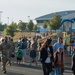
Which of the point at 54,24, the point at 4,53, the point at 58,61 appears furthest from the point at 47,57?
the point at 54,24

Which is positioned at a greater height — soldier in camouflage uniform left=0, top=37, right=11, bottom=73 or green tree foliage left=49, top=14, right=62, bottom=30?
green tree foliage left=49, top=14, right=62, bottom=30

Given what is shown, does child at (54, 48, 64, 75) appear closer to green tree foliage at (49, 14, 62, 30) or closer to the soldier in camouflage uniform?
the soldier in camouflage uniform

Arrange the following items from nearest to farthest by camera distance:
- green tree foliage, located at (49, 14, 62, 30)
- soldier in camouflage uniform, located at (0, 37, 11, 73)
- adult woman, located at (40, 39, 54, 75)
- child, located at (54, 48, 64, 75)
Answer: adult woman, located at (40, 39, 54, 75), child, located at (54, 48, 64, 75), soldier in camouflage uniform, located at (0, 37, 11, 73), green tree foliage, located at (49, 14, 62, 30)

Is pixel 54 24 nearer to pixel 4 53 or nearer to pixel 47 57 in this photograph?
pixel 4 53

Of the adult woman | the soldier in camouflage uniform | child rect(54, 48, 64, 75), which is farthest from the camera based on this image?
the soldier in camouflage uniform

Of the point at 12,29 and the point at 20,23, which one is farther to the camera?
the point at 20,23

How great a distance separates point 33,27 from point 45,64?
89353mm

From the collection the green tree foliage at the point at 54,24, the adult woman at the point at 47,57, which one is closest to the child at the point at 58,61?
the adult woman at the point at 47,57

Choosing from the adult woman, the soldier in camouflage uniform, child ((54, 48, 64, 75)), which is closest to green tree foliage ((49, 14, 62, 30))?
the soldier in camouflage uniform

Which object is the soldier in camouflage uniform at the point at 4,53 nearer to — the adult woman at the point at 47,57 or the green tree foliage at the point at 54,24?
the adult woman at the point at 47,57

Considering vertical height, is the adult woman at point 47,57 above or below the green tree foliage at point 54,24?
below

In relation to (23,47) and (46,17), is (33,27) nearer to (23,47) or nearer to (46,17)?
(46,17)

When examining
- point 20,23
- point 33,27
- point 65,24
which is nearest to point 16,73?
point 65,24

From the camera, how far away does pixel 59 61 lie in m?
12.3
